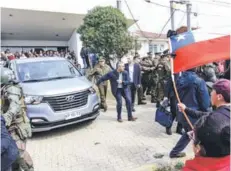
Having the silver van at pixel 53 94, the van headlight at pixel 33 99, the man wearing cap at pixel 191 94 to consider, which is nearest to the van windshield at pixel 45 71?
the silver van at pixel 53 94

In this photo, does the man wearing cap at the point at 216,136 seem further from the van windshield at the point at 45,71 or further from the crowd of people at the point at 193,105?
the van windshield at the point at 45,71

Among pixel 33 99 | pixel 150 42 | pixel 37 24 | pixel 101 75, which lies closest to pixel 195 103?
pixel 33 99

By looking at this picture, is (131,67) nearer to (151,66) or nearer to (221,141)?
(151,66)

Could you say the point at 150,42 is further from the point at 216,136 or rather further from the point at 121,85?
the point at 216,136

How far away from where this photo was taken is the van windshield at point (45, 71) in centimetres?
745

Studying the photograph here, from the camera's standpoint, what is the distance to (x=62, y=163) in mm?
5398

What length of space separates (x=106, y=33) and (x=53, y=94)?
24.1 feet

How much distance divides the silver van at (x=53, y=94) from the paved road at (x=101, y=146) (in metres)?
0.39

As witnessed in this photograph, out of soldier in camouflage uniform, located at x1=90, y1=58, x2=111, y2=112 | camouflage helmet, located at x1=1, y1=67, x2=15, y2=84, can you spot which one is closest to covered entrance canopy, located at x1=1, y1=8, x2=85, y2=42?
soldier in camouflage uniform, located at x1=90, y1=58, x2=111, y2=112

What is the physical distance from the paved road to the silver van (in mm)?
385

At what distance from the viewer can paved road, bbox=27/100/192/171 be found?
526 centimetres

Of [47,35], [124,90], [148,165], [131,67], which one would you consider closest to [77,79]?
[124,90]

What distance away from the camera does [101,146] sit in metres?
6.18

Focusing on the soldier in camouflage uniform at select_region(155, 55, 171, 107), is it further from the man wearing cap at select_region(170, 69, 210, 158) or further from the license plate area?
the man wearing cap at select_region(170, 69, 210, 158)
